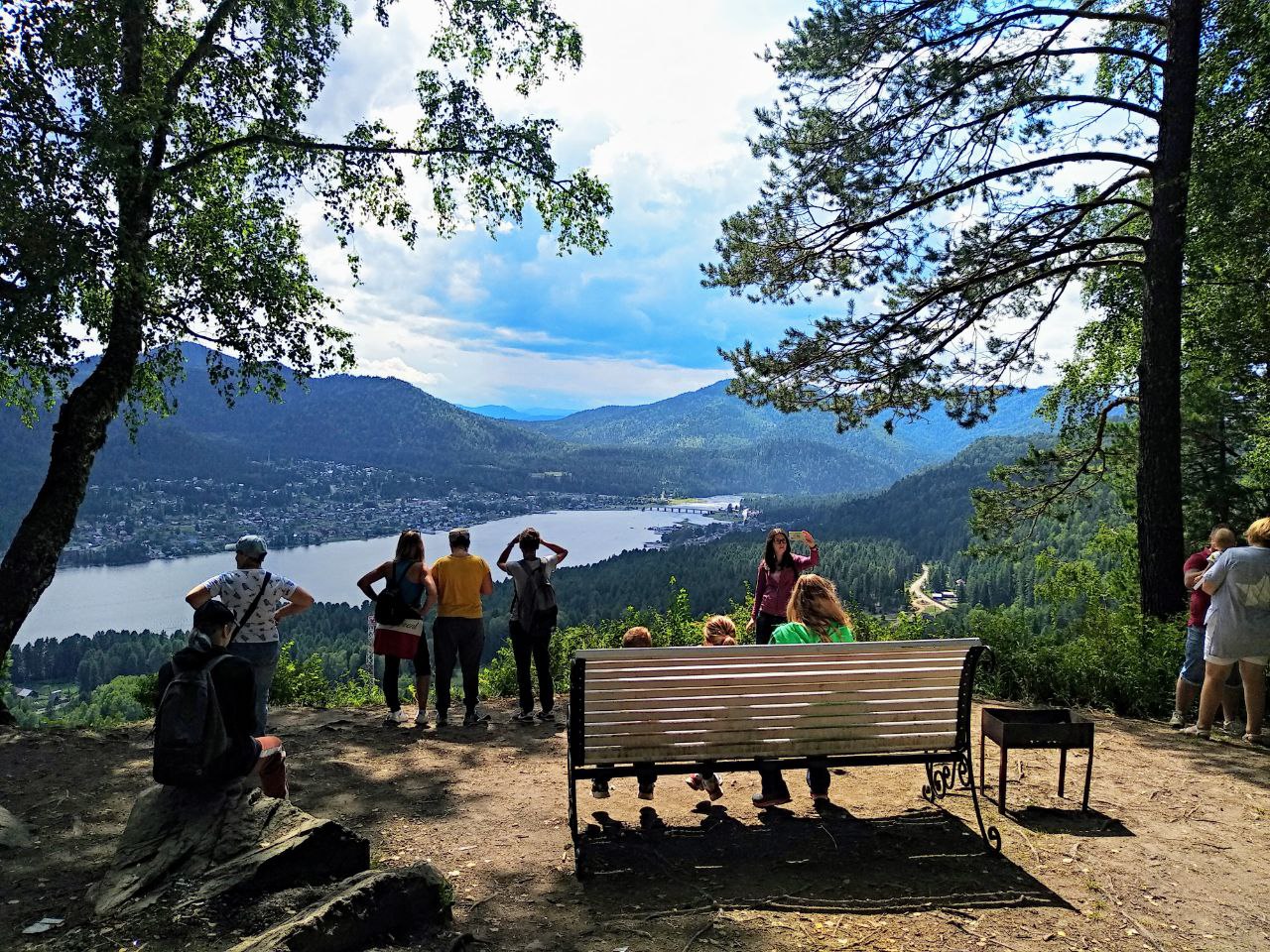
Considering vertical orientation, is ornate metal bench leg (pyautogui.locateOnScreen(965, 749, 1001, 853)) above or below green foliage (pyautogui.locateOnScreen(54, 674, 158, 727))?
above

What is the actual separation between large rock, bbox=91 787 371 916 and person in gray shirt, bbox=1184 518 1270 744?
A: 576 centimetres

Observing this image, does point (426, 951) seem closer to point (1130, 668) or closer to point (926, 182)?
point (1130, 668)

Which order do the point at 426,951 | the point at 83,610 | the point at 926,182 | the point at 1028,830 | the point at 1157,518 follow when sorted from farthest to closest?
the point at 83,610 < the point at 926,182 < the point at 1157,518 < the point at 1028,830 < the point at 426,951

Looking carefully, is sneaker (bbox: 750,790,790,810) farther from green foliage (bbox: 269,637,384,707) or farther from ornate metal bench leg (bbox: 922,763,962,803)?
Result: green foliage (bbox: 269,637,384,707)

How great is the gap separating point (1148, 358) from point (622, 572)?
77541mm

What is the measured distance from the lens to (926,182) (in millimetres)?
8758

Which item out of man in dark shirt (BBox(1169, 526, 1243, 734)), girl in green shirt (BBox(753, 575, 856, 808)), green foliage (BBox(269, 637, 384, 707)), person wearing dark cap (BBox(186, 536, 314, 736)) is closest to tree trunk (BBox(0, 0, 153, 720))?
green foliage (BBox(269, 637, 384, 707))

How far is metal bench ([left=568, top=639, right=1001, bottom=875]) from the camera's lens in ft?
11.6

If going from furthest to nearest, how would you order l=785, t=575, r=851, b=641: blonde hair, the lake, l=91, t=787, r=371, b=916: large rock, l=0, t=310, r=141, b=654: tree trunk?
the lake
l=0, t=310, r=141, b=654: tree trunk
l=785, t=575, r=851, b=641: blonde hair
l=91, t=787, r=371, b=916: large rock

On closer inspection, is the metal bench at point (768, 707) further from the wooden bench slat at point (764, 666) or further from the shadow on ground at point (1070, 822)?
the shadow on ground at point (1070, 822)

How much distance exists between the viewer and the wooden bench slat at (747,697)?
3.54 metres

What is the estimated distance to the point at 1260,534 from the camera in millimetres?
5289

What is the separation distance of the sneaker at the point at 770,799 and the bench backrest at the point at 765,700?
56 centimetres

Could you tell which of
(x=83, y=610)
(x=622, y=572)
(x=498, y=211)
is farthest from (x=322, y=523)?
(x=498, y=211)
